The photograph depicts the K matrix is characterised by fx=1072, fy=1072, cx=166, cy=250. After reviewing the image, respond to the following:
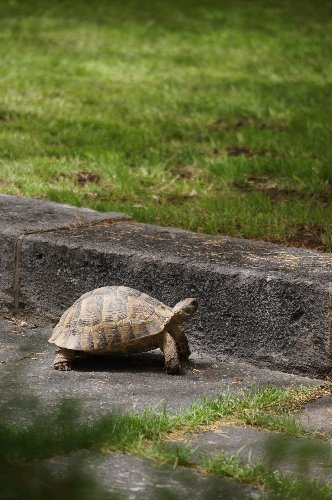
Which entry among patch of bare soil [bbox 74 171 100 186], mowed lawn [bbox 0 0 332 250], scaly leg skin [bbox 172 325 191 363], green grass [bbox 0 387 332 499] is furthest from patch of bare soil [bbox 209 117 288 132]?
green grass [bbox 0 387 332 499]

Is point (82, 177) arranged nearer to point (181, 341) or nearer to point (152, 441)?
point (181, 341)

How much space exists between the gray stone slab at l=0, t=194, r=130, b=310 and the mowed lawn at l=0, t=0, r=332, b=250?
49cm

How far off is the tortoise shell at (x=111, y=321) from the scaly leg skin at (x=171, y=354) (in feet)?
0.17

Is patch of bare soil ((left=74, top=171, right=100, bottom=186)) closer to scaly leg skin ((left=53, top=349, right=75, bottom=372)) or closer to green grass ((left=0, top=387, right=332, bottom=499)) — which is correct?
scaly leg skin ((left=53, top=349, right=75, bottom=372))

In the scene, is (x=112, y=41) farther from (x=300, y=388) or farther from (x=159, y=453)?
(x=159, y=453)

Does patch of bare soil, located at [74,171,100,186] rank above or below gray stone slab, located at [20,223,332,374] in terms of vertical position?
below

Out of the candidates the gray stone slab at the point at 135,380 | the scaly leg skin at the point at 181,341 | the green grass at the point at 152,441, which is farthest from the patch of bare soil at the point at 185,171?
the green grass at the point at 152,441

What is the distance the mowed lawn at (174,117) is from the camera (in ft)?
19.7

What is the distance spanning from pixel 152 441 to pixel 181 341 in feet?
3.36

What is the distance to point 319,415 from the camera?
354 cm

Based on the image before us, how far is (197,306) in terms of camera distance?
13.3 ft

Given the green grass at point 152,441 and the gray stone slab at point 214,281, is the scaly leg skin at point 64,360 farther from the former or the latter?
the green grass at point 152,441

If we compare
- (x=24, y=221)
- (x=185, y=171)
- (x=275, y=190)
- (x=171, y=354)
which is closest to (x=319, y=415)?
(x=171, y=354)

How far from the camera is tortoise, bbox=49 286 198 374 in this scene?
4.01m
